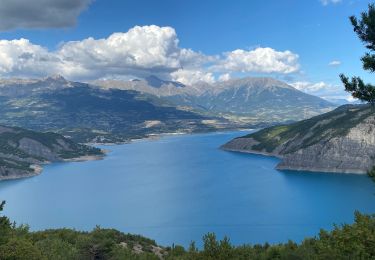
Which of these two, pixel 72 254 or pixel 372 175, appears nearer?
pixel 372 175

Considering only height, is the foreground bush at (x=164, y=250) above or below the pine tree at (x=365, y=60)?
below

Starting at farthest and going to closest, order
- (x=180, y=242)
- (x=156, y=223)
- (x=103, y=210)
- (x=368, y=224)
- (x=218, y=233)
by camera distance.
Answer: (x=103, y=210) → (x=156, y=223) → (x=218, y=233) → (x=180, y=242) → (x=368, y=224)

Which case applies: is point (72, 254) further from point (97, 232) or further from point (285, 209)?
point (285, 209)

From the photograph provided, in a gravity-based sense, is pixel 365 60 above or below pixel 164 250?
above

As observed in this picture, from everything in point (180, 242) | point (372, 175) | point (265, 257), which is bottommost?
point (180, 242)

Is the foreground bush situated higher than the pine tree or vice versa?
the pine tree

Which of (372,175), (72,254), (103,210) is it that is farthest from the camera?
(103,210)

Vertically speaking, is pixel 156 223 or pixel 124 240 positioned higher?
pixel 124 240

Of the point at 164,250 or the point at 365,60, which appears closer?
the point at 365,60

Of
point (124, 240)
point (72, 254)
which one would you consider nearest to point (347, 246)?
point (72, 254)

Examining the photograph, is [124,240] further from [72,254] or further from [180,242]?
[180,242]
